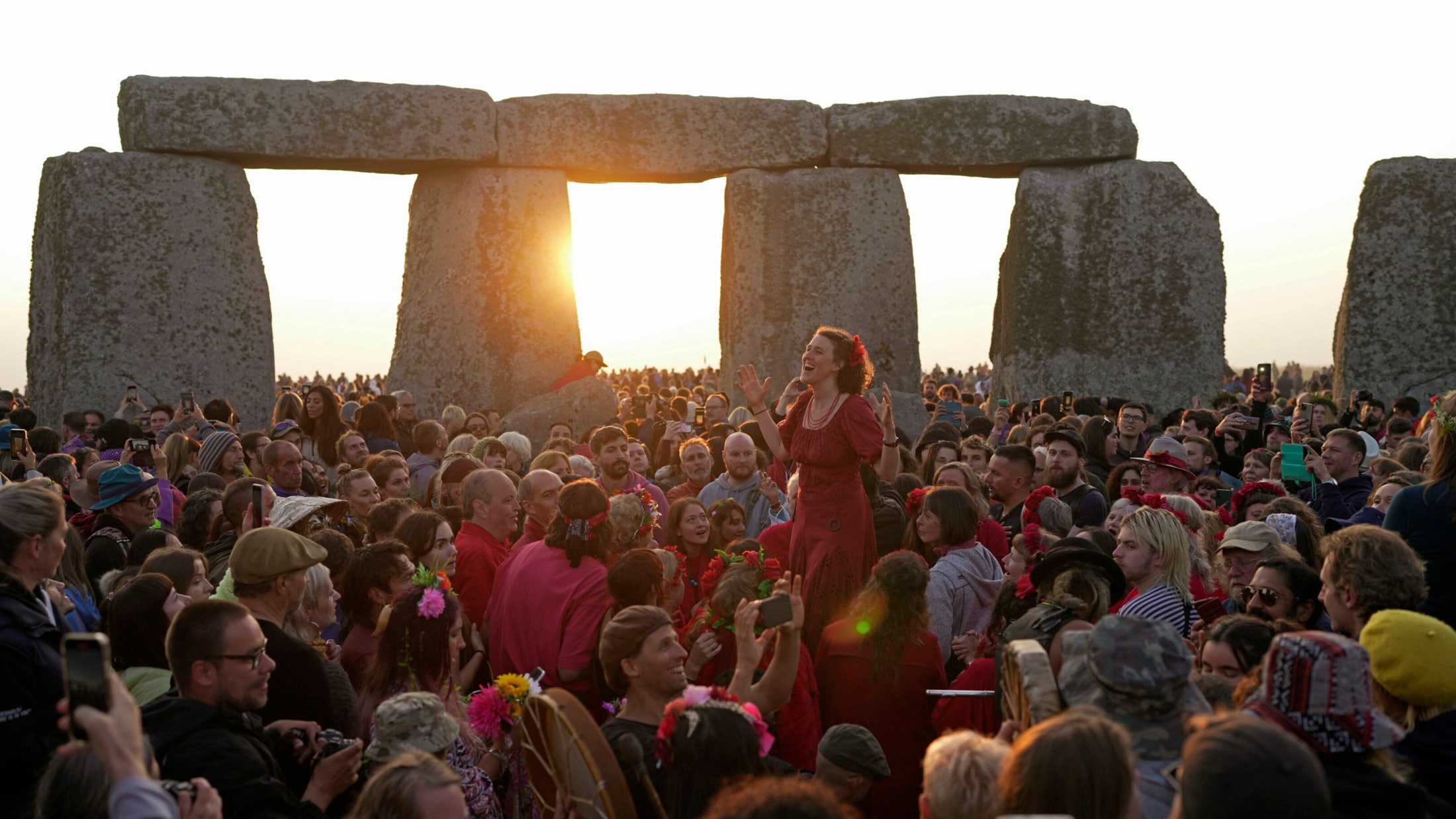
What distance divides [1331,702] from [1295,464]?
16.4ft

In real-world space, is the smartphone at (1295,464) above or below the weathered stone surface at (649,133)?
below

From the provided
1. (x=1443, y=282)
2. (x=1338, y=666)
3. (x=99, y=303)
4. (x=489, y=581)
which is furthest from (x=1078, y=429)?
(x=99, y=303)

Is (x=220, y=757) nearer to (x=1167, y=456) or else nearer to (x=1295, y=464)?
(x=1167, y=456)

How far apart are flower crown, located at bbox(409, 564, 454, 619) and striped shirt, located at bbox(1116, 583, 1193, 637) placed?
2.43 meters

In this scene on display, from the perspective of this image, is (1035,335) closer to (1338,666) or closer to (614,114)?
(614,114)

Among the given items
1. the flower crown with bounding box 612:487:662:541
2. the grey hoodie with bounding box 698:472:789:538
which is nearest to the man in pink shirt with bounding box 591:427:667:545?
the grey hoodie with bounding box 698:472:789:538

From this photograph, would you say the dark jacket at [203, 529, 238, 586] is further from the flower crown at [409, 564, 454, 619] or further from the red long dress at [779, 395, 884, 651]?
the red long dress at [779, 395, 884, 651]

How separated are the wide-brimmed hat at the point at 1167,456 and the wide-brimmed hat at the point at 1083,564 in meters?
2.71

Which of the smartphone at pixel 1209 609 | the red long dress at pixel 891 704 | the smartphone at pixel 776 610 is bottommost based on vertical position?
the red long dress at pixel 891 704

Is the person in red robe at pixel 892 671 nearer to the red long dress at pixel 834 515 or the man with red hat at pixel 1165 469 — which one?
the red long dress at pixel 834 515

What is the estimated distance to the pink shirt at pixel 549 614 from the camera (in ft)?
15.7

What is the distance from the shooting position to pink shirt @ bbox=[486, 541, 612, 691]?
4773mm

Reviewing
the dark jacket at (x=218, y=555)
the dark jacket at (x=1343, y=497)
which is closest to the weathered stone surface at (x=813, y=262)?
the dark jacket at (x=1343, y=497)

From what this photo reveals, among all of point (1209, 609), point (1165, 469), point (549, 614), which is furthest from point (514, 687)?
point (1165, 469)
